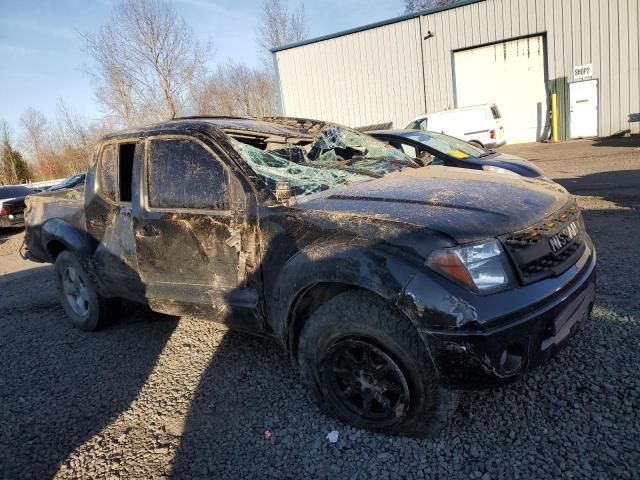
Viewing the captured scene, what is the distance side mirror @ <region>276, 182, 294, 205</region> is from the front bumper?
1.12 meters

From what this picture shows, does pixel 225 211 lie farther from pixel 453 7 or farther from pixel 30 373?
pixel 453 7

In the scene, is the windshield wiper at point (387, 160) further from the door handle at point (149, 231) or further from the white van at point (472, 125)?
the white van at point (472, 125)

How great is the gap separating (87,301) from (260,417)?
7.98ft

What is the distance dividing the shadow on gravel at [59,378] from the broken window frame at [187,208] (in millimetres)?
1291

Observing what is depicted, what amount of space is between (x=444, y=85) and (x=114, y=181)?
1917 cm

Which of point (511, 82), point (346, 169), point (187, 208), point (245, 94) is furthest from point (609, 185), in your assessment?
point (245, 94)

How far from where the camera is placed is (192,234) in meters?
3.08

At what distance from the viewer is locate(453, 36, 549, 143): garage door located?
62.9ft

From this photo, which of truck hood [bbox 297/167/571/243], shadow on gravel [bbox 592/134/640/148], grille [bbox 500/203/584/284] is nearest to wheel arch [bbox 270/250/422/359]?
truck hood [bbox 297/167/571/243]

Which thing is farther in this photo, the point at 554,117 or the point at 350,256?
the point at 554,117

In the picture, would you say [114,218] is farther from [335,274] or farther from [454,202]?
[454,202]

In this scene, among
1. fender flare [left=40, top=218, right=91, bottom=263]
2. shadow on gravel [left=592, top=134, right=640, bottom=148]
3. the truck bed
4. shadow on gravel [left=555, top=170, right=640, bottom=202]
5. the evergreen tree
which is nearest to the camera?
fender flare [left=40, top=218, right=91, bottom=263]

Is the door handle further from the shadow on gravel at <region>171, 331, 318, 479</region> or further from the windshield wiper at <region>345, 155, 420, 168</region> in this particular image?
the windshield wiper at <region>345, 155, 420, 168</region>

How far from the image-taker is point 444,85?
66.9ft
